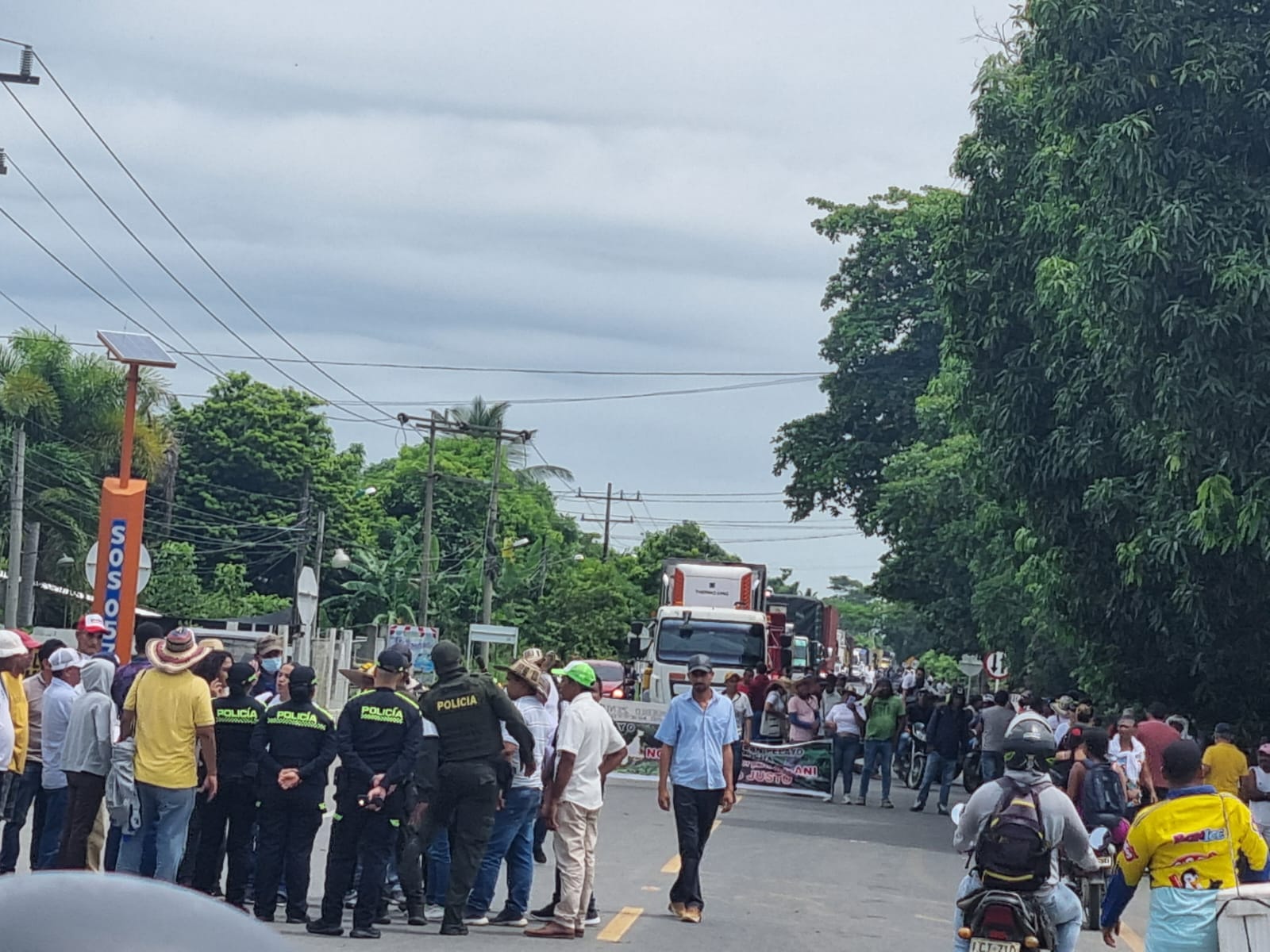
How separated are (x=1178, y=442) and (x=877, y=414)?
3512 cm

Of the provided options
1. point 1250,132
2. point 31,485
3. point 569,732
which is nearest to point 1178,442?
point 1250,132

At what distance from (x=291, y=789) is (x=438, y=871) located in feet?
5.33

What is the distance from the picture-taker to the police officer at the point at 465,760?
435 inches

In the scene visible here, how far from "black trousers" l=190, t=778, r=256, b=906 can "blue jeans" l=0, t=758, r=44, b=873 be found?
4.72 ft

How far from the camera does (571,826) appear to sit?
1145 centimetres

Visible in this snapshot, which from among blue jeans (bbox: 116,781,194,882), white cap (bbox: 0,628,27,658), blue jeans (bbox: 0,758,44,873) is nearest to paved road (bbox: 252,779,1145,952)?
blue jeans (bbox: 116,781,194,882)

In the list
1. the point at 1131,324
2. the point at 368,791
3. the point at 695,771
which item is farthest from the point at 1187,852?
the point at 1131,324

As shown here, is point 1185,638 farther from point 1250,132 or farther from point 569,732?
point 569,732

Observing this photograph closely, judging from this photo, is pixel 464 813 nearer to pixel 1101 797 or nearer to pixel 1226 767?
pixel 1101 797

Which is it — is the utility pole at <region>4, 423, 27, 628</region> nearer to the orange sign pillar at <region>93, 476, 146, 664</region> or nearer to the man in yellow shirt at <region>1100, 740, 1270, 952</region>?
the orange sign pillar at <region>93, 476, 146, 664</region>

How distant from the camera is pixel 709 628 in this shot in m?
35.3

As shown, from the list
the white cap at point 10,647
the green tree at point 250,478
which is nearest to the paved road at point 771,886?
the white cap at point 10,647

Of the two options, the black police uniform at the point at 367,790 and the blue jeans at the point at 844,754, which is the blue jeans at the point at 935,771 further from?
the black police uniform at the point at 367,790

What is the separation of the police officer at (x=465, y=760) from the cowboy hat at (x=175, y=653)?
1.51 m
